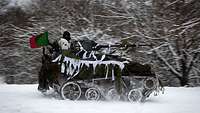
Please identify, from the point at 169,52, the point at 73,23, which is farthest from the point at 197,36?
the point at 73,23

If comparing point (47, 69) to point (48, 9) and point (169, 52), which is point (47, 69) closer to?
point (169, 52)

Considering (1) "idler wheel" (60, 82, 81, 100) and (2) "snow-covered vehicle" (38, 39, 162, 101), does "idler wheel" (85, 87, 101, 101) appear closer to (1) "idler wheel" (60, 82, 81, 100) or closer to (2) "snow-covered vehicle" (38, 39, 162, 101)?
(2) "snow-covered vehicle" (38, 39, 162, 101)

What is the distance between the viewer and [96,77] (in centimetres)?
1065

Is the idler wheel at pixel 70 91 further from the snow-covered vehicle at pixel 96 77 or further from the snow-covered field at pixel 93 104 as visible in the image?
the snow-covered field at pixel 93 104

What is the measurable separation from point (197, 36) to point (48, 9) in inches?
281

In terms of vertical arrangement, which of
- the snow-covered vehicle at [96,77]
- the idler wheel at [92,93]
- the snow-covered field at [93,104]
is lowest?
the snow-covered field at [93,104]

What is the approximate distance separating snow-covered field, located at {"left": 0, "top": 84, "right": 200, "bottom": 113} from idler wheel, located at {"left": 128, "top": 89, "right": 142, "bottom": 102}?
230 millimetres

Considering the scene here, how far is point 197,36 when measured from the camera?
56.2 ft

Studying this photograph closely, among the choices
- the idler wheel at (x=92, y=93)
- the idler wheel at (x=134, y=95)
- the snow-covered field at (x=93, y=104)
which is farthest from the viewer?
the idler wheel at (x=92, y=93)

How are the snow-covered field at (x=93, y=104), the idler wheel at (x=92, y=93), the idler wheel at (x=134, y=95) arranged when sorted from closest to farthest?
1. the snow-covered field at (x=93, y=104)
2. the idler wheel at (x=134, y=95)
3. the idler wheel at (x=92, y=93)

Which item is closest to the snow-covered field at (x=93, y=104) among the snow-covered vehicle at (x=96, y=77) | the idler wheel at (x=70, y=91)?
the idler wheel at (x=70, y=91)

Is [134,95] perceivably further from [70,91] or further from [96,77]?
[70,91]

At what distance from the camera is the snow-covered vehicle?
34.6ft

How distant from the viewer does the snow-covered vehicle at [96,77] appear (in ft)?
34.6
